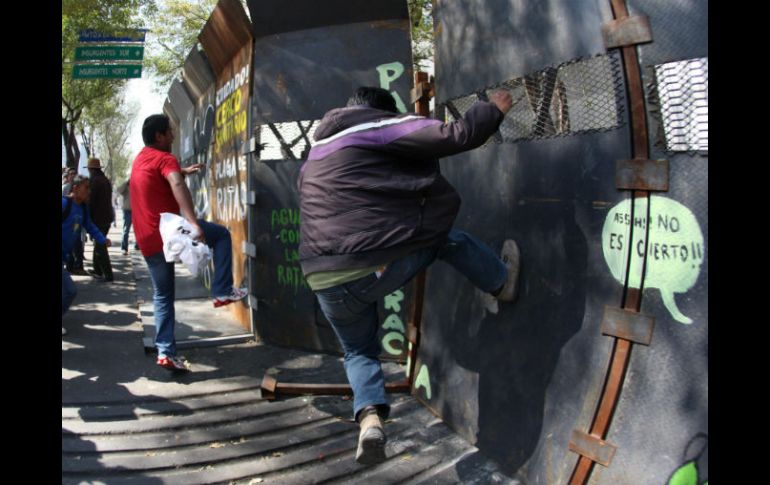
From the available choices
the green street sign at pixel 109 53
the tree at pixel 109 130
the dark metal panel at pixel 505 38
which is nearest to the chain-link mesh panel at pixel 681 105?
the dark metal panel at pixel 505 38

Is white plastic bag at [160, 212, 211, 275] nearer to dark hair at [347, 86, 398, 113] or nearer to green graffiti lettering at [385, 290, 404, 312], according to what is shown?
green graffiti lettering at [385, 290, 404, 312]

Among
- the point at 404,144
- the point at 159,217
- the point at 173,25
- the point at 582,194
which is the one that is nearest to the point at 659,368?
the point at 582,194

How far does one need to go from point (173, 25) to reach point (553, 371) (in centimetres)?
2160

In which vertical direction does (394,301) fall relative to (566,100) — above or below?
below

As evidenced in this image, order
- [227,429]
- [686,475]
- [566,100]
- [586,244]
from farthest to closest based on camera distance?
[227,429] → [566,100] → [586,244] → [686,475]

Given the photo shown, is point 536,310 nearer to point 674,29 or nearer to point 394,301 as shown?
point 674,29

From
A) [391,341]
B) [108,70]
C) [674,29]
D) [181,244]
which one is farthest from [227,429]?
[108,70]

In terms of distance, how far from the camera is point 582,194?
2.56m

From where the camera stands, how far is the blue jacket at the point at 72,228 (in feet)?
18.0

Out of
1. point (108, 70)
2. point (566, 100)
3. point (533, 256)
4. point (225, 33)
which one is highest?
point (108, 70)

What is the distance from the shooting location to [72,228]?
5809mm

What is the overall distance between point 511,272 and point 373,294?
67 centimetres

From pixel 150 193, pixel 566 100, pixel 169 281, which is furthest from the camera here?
pixel 169 281
